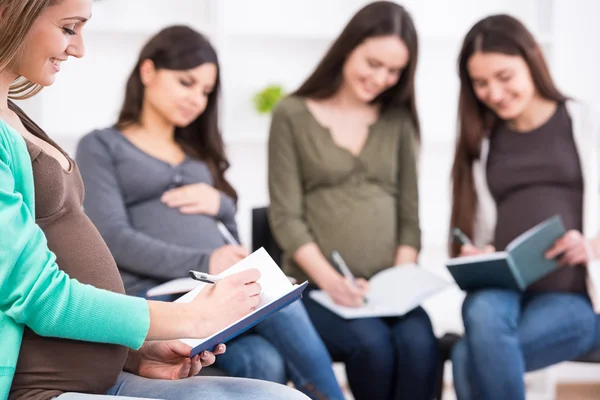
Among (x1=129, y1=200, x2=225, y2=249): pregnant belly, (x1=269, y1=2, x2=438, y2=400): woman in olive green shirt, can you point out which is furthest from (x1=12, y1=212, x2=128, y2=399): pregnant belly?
(x1=269, y1=2, x2=438, y2=400): woman in olive green shirt

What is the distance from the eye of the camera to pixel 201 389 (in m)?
1.14

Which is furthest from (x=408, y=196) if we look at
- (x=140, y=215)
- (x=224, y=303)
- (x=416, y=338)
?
(x=224, y=303)

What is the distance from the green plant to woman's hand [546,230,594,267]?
135 centimetres

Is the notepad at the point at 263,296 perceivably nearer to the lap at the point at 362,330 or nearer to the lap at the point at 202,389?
the lap at the point at 202,389

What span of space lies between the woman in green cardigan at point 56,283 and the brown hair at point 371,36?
1.27 meters

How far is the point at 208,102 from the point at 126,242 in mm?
585

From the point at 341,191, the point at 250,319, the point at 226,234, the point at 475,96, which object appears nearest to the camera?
the point at 250,319

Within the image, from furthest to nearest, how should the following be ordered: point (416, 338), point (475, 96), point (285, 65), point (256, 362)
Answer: point (285, 65) < point (475, 96) < point (416, 338) < point (256, 362)

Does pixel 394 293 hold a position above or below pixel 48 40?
below

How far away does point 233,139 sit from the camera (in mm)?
3025

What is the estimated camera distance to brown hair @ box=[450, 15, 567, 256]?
7.42ft

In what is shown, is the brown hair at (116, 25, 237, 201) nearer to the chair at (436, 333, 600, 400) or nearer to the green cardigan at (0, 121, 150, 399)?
the chair at (436, 333, 600, 400)

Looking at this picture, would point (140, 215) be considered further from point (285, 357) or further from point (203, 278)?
point (203, 278)

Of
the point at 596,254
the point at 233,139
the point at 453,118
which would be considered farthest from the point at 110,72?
the point at 596,254
